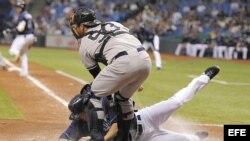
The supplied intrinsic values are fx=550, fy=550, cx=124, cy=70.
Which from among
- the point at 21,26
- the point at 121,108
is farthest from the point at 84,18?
the point at 21,26

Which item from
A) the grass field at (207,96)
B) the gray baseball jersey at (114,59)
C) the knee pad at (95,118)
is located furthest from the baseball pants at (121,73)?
the grass field at (207,96)

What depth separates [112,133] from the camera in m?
6.59

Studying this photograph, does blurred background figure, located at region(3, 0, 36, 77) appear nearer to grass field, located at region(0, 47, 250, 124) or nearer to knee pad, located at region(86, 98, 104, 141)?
grass field, located at region(0, 47, 250, 124)

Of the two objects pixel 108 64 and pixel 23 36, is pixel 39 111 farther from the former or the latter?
pixel 23 36

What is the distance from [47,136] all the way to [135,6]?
28.4 meters

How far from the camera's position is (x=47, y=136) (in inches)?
291

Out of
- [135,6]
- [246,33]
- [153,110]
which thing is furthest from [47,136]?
[135,6]

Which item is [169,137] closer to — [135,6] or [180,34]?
[180,34]

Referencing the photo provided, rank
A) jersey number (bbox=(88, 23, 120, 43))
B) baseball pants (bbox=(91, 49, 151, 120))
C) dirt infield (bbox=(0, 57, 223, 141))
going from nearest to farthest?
baseball pants (bbox=(91, 49, 151, 120))
jersey number (bbox=(88, 23, 120, 43))
dirt infield (bbox=(0, 57, 223, 141))

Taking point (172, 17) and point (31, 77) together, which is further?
point (172, 17)

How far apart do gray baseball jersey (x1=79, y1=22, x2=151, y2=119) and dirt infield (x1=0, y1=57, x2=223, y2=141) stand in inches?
57.6

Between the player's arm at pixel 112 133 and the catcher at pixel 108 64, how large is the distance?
0.08 metres

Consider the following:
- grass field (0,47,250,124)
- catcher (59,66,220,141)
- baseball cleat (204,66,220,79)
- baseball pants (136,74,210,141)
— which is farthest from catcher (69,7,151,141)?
grass field (0,47,250,124)

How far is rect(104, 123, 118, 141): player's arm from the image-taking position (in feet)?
21.3
